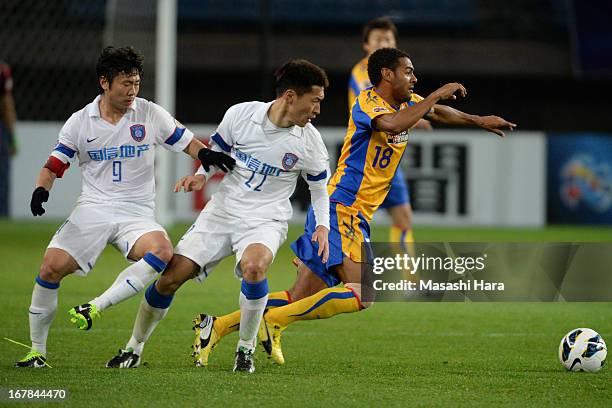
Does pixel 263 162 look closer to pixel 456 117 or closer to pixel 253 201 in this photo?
pixel 253 201

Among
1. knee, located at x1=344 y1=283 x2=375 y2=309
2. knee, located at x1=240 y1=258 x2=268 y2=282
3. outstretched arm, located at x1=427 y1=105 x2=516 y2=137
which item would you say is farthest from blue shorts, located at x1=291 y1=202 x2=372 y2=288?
outstretched arm, located at x1=427 y1=105 x2=516 y2=137

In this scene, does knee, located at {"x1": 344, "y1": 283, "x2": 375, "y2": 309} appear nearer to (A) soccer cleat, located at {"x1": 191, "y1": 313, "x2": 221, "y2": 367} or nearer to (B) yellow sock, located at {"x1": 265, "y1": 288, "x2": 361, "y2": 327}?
(B) yellow sock, located at {"x1": 265, "y1": 288, "x2": 361, "y2": 327}

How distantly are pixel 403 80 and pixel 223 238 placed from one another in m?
1.43

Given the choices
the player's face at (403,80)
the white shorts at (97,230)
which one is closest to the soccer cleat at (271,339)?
the white shorts at (97,230)

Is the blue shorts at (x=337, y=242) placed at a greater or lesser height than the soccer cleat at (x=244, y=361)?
greater

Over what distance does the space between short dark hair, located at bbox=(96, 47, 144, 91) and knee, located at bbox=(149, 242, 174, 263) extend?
3.09 ft

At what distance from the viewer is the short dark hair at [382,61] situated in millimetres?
6465

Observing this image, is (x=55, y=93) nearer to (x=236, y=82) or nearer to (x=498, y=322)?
(x=236, y=82)

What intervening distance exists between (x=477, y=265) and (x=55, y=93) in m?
14.4

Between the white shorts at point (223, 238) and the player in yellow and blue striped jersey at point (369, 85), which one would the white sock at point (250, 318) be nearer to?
the white shorts at point (223, 238)

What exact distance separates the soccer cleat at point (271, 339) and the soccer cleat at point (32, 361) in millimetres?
1196

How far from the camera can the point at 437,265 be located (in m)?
6.61

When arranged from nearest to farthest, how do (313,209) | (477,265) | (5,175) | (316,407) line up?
(316,407), (313,209), (477,265), (5,175)

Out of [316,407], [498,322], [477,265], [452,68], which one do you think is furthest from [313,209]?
[452,68]
